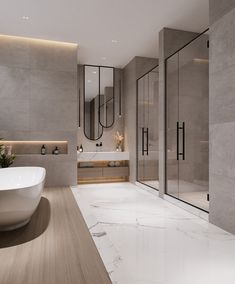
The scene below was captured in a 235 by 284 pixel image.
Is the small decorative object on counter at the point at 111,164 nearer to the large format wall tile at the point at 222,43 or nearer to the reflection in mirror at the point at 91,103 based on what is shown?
the reflection in mirror at the point at 91,103

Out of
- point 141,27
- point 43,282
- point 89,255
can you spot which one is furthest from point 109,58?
point 43,282

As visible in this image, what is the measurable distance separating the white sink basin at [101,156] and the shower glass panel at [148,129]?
498 millimetres

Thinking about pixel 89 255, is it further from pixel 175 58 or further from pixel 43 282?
pixel 175 58

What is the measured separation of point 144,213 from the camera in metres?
3.39

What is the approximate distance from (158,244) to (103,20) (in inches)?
136

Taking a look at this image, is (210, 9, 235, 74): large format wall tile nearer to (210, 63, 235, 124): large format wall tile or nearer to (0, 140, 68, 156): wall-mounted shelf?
(210, 63, 235, 124): large format wall tile

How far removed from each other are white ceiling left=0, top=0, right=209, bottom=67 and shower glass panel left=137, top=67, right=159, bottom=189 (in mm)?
769

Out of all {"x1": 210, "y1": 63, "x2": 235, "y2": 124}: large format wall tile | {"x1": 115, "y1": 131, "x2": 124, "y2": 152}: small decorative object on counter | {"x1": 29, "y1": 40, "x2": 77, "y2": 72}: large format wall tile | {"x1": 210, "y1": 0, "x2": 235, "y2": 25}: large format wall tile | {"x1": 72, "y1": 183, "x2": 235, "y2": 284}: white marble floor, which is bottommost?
{"x1": 72, "y1": 183, "x2": 235, "y2": 284}: white marble floor

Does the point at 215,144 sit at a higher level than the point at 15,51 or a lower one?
lower

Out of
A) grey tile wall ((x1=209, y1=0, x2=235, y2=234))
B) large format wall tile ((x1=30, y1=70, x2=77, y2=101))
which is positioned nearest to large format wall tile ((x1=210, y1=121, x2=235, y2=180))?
grey tile wall ((x1=209, y1=0, x2=235, y2=234))

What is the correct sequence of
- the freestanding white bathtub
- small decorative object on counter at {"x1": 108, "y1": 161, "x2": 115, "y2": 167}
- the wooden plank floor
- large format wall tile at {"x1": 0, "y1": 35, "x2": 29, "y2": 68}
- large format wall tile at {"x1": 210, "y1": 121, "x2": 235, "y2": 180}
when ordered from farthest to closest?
1. small decorative object on counter at {"x1": 108, "y1": 161, "x2": 115, "y2": 167}
2. large format wall tile at {"x1": 0, "y1": 35, "x2": 29, "y2": 68}
3. large format wall tile at {"x1": 210, "y1": 121, "x2": 235, "y2": 180}
4. the freestanding white bathtub
5. the wooden plank floor

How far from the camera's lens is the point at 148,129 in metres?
5.30

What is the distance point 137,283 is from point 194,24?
13.1 ft

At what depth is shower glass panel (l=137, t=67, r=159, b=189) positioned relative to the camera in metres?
5.06
